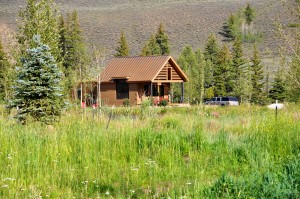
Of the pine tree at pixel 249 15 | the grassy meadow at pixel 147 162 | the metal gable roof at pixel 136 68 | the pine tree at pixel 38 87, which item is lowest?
the grassy meadow at pixel 147 162

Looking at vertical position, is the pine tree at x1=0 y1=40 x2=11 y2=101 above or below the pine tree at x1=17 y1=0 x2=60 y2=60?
below

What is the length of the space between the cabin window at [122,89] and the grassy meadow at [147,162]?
33284 mm

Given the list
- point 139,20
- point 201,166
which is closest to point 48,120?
point 201,166

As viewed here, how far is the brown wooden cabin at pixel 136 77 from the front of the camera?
42859mm

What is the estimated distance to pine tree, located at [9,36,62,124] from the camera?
15.1m

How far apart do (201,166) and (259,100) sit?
118ft

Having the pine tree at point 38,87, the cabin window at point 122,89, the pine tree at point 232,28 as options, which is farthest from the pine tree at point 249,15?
the pine tree at point 38,87

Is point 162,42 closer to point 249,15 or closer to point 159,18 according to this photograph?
point 249,15

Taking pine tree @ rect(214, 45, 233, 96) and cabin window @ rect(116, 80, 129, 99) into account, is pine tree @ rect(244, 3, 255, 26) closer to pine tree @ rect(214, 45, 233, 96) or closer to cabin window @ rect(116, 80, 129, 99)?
pine tree @ rect(214, 45, 233, 96)

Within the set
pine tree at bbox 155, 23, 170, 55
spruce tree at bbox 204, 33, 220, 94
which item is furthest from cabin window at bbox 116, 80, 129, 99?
pine tree at bbox 155, 23, 170, 55

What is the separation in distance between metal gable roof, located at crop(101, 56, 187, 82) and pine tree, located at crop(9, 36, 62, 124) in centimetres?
2559

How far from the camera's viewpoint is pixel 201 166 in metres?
7.76

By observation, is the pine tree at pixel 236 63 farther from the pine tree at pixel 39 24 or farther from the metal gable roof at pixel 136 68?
the pine tree at pixel 39 24

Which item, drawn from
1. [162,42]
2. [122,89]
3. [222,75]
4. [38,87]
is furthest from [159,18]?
[38,87]
